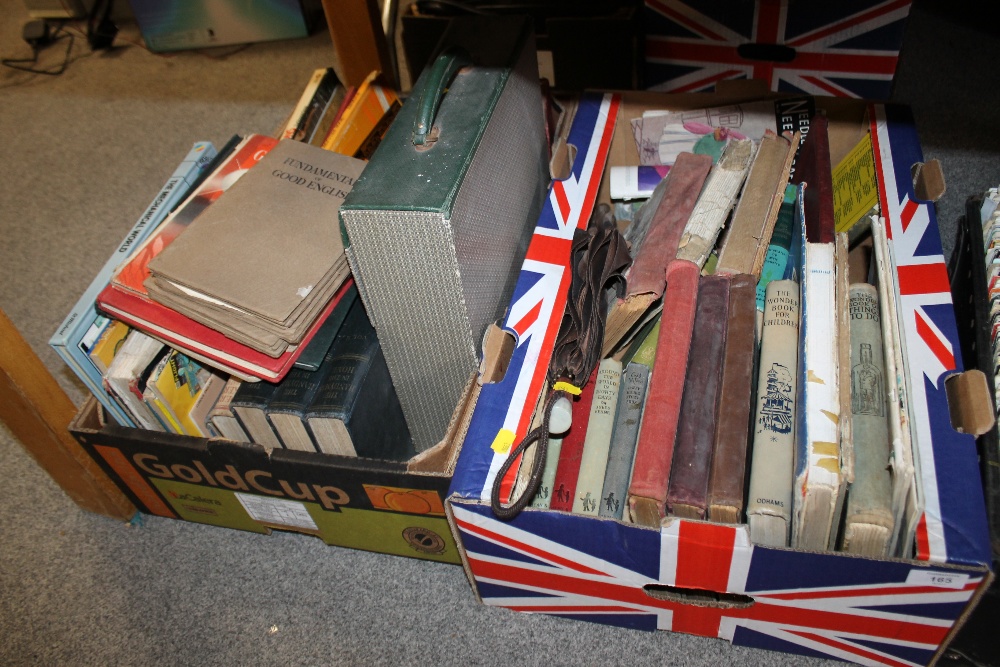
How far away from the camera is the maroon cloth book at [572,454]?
86cm

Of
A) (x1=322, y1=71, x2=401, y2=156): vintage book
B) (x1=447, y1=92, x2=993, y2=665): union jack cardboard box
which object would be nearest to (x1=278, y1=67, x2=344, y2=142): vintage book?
(x1=322, y1=71, x2=401, y2=156): vintage book

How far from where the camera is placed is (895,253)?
879 millimetres

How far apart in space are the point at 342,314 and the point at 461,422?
0.22 meters

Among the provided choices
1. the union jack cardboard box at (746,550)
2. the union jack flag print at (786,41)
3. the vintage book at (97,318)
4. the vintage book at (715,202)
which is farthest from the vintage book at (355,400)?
the union jack flag print at (786,41)

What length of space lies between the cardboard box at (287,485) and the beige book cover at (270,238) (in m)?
0.18

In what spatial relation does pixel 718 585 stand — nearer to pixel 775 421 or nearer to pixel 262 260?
pixel 775 421

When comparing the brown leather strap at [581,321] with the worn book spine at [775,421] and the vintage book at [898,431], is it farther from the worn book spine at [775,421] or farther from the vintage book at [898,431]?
the vintage book at [898,431]

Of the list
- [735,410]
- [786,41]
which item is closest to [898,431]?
[735,410]

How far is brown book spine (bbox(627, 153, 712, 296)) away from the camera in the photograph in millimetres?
891

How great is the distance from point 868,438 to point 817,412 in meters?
0.06

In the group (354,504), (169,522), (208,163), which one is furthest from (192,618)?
(208,163)

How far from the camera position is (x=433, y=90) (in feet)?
2.69

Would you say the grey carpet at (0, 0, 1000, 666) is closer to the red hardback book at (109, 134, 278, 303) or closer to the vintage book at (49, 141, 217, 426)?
the vintage book at (49, 141, 217, 426)

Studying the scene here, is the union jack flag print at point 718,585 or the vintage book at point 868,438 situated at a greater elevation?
the vintage book at point 868,438
